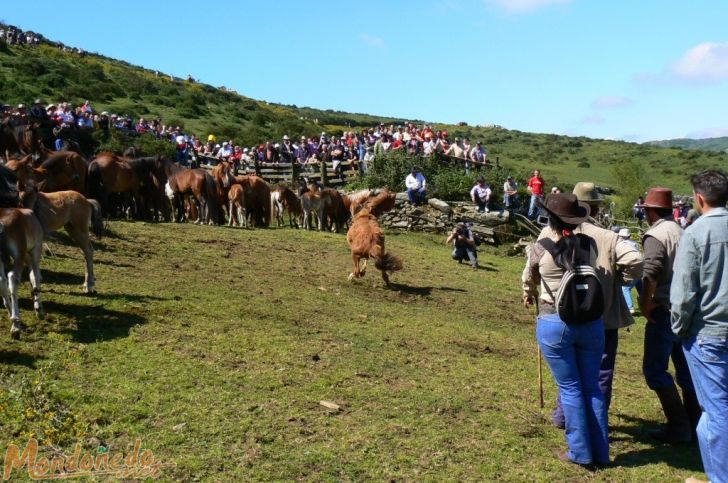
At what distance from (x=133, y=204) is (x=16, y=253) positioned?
11.8 m

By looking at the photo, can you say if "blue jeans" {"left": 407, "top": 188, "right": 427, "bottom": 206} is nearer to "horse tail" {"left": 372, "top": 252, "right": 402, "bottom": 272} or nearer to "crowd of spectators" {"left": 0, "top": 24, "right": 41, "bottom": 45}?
"horse tail" {"left": 372, "top": 252, "right": 402, "bottom": 272}

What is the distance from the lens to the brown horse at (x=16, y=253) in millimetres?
7727

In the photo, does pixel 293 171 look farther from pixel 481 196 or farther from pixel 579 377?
pixel 579 377

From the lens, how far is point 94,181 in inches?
698

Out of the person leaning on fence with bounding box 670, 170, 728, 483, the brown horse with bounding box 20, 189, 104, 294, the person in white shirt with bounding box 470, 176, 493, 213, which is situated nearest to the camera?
the person leaning on fence with bounding box 670, 170, 728, 483

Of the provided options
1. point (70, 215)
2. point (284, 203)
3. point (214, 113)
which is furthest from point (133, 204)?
point (214, 113)

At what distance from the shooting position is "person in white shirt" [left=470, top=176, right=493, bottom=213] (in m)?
26.2

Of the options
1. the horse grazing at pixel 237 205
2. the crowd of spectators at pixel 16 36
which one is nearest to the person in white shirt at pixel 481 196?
the horse grazing at pixel 237 205

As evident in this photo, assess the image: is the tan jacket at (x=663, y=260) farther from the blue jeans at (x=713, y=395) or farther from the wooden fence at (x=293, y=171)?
the wooden fence at (x=293, y=171)

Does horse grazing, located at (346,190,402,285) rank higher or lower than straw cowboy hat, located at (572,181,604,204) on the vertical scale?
lower

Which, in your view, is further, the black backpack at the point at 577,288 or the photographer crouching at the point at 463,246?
the photographer crouching at the point at 463,246

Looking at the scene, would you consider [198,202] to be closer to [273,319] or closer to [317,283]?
[317,283]

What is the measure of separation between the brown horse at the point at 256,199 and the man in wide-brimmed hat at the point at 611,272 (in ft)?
54.1

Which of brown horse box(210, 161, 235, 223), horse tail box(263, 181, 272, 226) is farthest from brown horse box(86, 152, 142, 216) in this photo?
horse tail box(263, 181, 272, 226)
